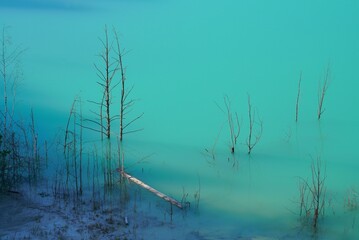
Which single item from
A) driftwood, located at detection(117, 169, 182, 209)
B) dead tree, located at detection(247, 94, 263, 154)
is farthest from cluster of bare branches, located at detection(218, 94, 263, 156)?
driftwood, located at detection(117, 169, 182, 209)

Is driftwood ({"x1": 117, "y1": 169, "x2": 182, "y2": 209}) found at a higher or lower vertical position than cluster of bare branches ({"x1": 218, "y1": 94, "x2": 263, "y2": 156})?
lower

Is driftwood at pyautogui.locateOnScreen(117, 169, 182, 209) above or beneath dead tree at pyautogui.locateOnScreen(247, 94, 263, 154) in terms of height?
beneath

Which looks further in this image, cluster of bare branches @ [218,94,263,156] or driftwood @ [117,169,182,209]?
cluster of bare branches @ [218,94,263,156]

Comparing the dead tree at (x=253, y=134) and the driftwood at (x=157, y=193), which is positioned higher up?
the dead tree at (x=253, y=134)

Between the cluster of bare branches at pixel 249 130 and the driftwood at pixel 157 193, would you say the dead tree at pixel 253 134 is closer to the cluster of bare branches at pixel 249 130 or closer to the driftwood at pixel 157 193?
the cluster of bare branches at pixel 249 130

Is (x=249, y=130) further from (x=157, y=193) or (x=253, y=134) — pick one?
(x=157, y=193)

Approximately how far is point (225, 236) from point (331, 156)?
100 inches

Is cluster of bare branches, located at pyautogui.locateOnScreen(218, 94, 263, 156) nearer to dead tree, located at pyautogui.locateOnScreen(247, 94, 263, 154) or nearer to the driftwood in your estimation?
dead tree, located at pyautogui.locateOnScreen(247, 94, 263, 154)

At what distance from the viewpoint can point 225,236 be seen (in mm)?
3178

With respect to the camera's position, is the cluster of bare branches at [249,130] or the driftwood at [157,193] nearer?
the driftwood at [157,193]

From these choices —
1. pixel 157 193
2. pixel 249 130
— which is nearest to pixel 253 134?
pixel 249 130

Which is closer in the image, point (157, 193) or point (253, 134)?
point (157, 193)

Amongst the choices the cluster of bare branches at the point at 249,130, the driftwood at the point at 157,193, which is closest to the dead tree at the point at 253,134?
the cluster of bare branches at the point at 249,130

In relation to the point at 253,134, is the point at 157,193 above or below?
below
